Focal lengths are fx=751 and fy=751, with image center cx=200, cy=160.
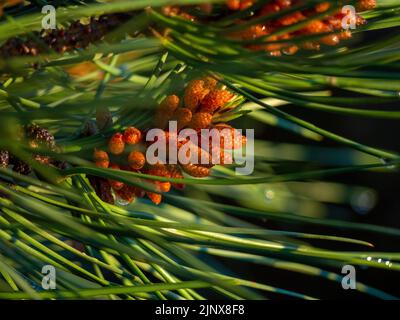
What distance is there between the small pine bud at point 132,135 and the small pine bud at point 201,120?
0.09ft

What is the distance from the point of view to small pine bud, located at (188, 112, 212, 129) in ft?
1.24

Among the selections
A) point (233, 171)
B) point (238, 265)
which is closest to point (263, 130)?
point (238, 265)

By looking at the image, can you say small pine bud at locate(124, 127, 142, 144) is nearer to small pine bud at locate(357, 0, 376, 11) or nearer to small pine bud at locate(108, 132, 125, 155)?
small pine bud at locate(108, 132, 125, 155)

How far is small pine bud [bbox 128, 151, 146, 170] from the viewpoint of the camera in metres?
0.38

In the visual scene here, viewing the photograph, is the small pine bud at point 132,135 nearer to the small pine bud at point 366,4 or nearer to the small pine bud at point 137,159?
the small pine bud at point 137,159

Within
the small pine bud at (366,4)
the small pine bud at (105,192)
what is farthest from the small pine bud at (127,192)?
the small pine bud at (366,4)

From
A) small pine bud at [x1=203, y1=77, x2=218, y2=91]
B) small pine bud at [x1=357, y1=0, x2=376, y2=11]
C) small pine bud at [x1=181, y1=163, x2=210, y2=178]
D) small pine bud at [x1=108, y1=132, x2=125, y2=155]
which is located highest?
small pine bud at [x1=357, y1=0, x2=376, y2=11]

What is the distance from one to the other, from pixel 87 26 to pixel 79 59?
3 centimetres

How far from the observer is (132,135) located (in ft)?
1.26

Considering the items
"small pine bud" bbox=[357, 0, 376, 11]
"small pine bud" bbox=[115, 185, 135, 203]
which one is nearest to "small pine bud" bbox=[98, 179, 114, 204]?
"small pine bud" bbox=[115, 185, 135, 203]

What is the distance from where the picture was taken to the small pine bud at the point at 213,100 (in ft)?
1.26

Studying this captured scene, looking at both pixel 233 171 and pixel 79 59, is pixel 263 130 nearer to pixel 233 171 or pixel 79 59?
pixel 233 171

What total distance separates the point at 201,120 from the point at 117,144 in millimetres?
45

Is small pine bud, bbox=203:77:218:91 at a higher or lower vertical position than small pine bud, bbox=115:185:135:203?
higher
